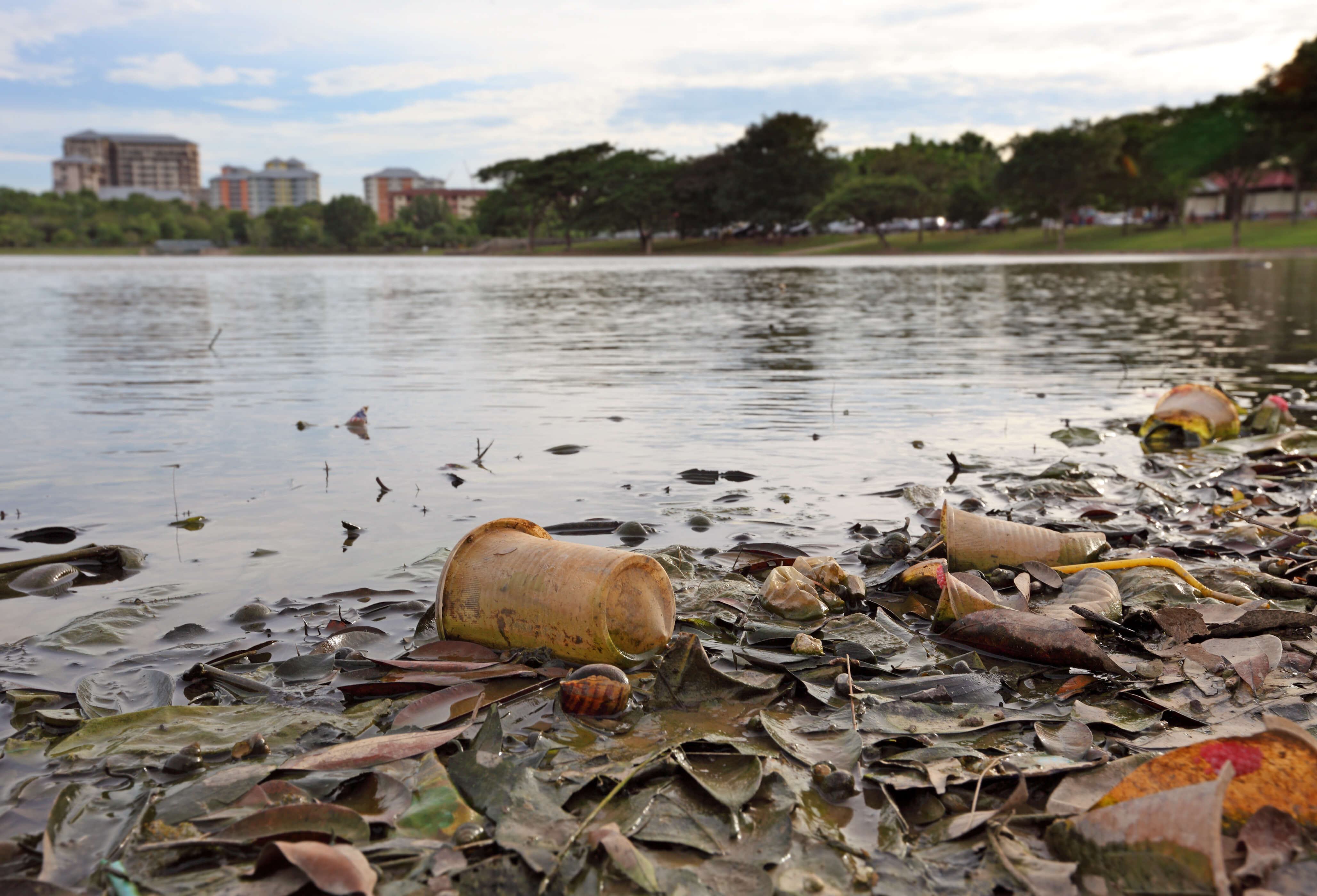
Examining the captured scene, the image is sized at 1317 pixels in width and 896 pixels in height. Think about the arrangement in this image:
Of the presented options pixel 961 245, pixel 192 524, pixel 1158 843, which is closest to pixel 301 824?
pixel 1158 843

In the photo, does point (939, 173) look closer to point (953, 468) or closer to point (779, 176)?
point (779, 176)

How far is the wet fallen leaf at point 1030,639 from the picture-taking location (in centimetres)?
345

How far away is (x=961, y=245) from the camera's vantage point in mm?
83188

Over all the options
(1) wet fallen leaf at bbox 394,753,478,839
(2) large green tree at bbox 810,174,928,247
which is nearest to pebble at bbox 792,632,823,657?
(1) wet fallen leaf at bbox 394,753,478,839

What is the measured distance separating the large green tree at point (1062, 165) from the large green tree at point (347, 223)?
83.9 meters

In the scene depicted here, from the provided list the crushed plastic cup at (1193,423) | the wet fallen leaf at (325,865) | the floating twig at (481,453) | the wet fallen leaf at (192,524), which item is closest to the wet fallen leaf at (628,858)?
the wet fallen leaf at (325,865)

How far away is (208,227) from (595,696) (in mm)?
162718

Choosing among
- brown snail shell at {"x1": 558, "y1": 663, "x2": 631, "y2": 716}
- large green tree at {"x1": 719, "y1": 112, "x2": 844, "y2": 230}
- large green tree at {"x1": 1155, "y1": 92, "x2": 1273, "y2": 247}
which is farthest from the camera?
large green tree at {"x1": 719, "y1": 112, "x2": 844, "y2": 230}

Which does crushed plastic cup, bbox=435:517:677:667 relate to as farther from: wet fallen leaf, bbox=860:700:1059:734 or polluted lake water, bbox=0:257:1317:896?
wet fallen leaf, bbox=860:700:1059:734

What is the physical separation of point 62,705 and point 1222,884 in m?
3.54

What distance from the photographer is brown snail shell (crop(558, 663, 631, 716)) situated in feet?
10.4

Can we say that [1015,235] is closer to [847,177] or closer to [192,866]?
[847,177]

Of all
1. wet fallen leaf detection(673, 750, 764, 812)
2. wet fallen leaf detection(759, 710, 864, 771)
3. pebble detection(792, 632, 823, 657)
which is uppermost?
pebble detection(792, 632, 823, 657)

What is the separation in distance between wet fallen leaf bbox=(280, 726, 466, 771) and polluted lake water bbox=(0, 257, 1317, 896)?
0.01 meters
